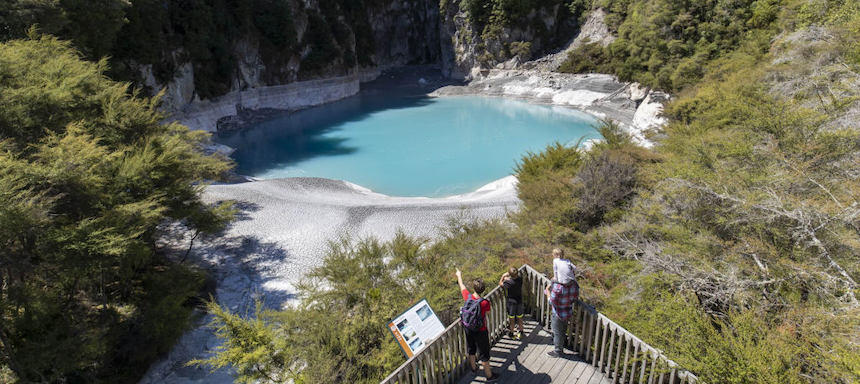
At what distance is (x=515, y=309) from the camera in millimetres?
5988

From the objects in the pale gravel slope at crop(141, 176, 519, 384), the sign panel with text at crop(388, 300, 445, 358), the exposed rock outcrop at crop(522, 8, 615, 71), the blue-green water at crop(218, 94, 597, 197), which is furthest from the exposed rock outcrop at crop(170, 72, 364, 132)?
the sign panel with text at crop(388, 300, 445, 358)

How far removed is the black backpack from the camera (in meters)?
5.10

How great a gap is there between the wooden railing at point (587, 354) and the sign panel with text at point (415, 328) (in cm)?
19

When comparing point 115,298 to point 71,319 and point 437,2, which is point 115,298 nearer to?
point 71,319

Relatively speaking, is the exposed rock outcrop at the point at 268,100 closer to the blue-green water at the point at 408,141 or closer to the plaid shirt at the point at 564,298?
the blue-green water at the point at 408,141

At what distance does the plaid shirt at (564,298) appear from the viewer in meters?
5.46

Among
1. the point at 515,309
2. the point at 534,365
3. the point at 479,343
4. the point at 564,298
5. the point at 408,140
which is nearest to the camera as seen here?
the point at 479,343

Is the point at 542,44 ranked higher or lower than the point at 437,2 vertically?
lower

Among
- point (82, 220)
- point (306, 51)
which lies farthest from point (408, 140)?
point (82, 220)

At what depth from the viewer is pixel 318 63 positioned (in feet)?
147

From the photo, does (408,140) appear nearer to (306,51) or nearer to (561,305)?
(306,51)

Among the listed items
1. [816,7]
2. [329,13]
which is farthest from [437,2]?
[816,7]

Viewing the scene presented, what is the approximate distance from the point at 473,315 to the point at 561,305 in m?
1.25

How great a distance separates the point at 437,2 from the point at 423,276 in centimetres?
6378
